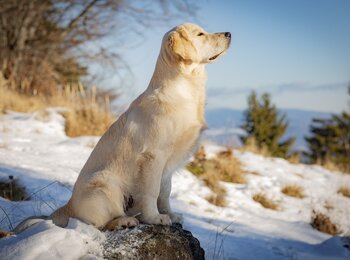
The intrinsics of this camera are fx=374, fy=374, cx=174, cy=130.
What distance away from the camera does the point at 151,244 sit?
2348 mm

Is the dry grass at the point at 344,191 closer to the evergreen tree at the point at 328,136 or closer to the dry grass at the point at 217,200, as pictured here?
the dry grass at the point at 217,200

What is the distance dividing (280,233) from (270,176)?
2.45 meters

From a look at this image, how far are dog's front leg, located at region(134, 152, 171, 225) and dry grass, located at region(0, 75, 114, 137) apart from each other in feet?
16.7

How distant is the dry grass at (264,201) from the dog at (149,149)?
3.17 meters

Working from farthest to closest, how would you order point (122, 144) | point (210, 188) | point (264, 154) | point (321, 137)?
point (321, 137), point (264, 154), point (210, 188), point (122, 144)

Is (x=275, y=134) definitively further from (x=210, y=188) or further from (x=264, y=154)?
(x=210, y=188)

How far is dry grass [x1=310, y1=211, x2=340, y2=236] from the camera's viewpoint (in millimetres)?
5191

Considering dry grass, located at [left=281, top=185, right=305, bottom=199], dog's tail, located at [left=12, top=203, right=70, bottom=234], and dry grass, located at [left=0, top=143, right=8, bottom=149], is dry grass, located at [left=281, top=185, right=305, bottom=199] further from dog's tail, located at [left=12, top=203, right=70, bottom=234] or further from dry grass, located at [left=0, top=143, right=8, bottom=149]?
dog's tail, located at [left=12, top=203, right=70, bottom=234]

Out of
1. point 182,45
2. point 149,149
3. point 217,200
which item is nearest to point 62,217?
point 149,149

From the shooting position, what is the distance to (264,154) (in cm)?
898

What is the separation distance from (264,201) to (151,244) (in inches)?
155

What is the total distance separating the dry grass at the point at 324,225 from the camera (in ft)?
17.0

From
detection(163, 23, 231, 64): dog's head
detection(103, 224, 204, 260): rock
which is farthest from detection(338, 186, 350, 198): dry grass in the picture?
detection(103, 224, 204, 260): rock

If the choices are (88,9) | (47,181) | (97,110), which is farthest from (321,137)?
(47,181)
